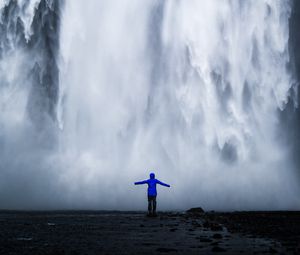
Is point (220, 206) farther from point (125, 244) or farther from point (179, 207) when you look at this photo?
point (125, 244)

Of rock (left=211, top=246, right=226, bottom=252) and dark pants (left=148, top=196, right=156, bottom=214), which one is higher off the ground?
dark pants (left=148, top=196, right=156, bottom=214)

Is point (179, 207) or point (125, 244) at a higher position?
point (179, 207)

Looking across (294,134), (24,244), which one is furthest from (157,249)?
(294,134)

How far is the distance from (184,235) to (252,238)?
2321 millimetres

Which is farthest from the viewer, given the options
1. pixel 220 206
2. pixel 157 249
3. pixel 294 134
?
pixel 294 134

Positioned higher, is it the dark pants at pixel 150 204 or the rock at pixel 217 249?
the dark pants at pixel 150 204

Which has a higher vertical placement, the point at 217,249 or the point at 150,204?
the point at 150,204

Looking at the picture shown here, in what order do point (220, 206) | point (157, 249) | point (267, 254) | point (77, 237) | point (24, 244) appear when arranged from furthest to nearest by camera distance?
point (220, 206) < point (77, 237) < point (24, 244) < point (157, 249) < point (267, 254)

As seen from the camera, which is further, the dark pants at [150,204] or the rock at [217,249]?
the dark pants at [150,204]

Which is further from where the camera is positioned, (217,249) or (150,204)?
(150,204)

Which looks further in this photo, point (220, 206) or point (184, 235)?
point (220, 206)

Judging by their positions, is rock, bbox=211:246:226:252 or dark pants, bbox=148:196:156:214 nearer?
rock, bbox=211:246:226:252

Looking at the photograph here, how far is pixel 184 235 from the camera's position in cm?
1471

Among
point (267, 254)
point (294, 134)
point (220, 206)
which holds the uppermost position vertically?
point (294, 134)
